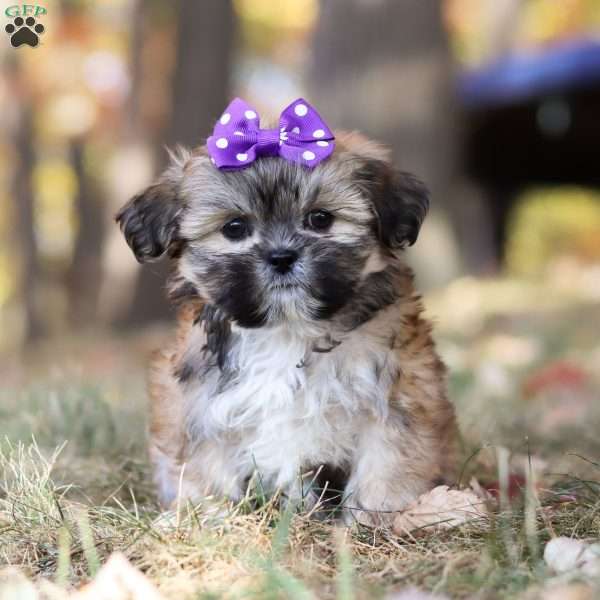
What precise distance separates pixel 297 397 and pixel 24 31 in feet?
9.85

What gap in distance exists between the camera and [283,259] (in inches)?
123

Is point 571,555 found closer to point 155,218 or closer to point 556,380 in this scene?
point 155,218

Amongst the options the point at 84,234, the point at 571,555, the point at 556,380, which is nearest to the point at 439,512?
the point at 571,555

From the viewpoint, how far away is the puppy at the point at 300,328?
3.21m

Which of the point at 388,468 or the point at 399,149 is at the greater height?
the point at 399,149

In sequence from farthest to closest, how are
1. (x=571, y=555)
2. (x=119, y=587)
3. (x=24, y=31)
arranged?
(x=24, y=31)
(x=571, y=555)
(x=119, y=587)

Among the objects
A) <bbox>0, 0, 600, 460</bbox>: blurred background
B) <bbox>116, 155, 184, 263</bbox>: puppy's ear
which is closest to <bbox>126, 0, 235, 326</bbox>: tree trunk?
<bbox>0, 0, 600, 460</bbox>: blurred background

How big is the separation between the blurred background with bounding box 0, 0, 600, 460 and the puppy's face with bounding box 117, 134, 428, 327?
181 cm

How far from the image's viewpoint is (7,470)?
12.3 ft

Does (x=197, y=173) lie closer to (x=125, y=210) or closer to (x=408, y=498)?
(x=125, y=210)

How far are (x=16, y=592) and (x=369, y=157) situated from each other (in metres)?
1.89

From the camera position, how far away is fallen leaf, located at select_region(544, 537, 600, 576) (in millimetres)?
2602

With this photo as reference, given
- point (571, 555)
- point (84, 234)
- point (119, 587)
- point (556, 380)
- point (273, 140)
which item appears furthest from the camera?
point (84, 234)

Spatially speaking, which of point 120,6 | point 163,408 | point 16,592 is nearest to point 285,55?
point 120,6
